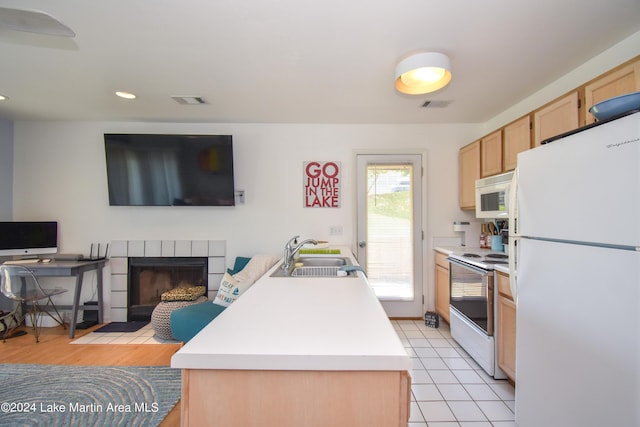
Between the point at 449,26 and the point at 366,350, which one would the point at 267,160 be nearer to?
the point at 449,26

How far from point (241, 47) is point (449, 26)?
1.26m

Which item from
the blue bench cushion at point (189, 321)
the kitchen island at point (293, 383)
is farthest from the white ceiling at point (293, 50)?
the blue bench cushion at point (189, 321)

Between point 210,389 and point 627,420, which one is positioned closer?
point 210,389

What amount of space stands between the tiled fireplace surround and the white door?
5.60 feet

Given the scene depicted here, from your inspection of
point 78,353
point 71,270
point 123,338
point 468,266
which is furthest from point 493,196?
point 71,270

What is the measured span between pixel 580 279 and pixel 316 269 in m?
1.41

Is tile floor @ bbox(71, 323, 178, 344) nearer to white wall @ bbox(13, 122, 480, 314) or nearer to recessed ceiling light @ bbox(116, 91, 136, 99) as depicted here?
white wall @ bbox(13, 122, 480, 314)

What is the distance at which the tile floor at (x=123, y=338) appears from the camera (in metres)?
2.56

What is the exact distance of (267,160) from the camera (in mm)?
3064

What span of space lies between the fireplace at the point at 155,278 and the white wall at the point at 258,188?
11.9 inches

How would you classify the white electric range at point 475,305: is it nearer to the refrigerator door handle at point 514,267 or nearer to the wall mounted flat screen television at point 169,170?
the refrigerator door handle at point 514,267

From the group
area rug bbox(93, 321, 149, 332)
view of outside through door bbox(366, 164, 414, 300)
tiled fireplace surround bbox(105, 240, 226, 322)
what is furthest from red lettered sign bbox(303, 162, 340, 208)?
area rug bbox(93, 321, 149, 332)

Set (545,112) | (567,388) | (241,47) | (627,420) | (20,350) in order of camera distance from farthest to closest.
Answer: (20,350) < (545,112) < (241,47) < (567,388) < (627,420)

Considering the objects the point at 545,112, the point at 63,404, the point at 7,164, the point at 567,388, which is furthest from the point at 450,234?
the point at 7,164
